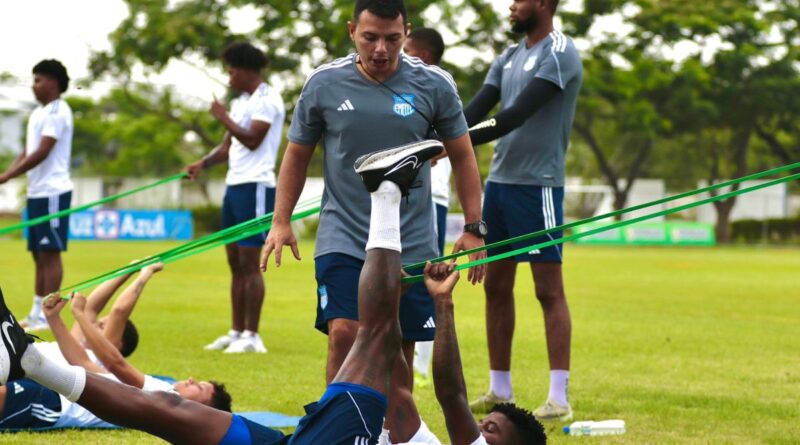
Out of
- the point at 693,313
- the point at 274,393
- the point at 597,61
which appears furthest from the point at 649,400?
the point at 597,61

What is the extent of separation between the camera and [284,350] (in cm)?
1023

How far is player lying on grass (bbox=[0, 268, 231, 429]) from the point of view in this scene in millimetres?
5969

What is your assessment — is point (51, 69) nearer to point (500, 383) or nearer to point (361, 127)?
point (500, 383)

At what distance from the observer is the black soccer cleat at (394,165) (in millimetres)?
4406

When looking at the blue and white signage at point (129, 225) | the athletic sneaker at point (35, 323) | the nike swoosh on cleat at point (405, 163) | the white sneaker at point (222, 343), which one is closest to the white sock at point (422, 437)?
the nike swoosh on cleat at point (405, 163)

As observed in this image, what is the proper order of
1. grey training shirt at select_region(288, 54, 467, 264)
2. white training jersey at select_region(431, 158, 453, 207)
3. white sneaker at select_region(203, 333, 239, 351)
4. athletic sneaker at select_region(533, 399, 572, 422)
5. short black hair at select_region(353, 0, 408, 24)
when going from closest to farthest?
1. short black hair at select_region(353, 0, 408, 24)
2. grey training shirt at select_region(288, 54, 467, 264)
3. athletic sneaker at select_region(533, 399, 572, 422)
4. white training jersey at select_region(431, 158, 453, 207)
5. white sneaker at select_region(203, 333, 239, 351)

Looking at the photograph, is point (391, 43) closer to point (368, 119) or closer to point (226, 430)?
point (368, 119)

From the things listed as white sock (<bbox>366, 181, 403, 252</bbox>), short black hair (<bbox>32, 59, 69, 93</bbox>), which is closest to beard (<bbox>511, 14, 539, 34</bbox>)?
white sock (<bbox>366, 181, 403, 252</bbox>)

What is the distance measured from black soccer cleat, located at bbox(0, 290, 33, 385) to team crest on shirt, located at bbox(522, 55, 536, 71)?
12.6 feet

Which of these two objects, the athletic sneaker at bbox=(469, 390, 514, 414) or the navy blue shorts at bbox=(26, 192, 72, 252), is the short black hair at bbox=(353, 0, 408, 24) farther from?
the navy blue shorts at bbox=(26, 192, 72, 252)

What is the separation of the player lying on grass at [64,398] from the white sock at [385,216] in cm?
186

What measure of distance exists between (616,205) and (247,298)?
1761 inches

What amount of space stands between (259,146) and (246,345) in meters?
1.77

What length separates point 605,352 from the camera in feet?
34.0
